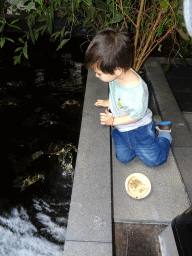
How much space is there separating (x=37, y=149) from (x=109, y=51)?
141cm

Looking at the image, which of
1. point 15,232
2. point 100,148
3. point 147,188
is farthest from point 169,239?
point 15,232

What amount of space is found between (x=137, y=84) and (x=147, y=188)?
0.84 metres

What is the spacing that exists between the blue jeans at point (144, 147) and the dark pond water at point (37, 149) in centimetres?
62

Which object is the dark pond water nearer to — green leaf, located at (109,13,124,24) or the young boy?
the young boy

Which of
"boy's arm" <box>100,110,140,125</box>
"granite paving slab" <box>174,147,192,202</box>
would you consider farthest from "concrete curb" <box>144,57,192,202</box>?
"boy's arm" <box>100,110,140,125</box>

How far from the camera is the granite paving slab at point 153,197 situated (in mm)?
1594

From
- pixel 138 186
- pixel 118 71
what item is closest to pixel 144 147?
pixel 138 186

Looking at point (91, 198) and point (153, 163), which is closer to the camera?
point (91, 198)

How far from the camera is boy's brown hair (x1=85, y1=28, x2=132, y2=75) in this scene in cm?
136

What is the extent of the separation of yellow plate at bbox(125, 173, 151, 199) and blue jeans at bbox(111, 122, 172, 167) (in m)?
0.22

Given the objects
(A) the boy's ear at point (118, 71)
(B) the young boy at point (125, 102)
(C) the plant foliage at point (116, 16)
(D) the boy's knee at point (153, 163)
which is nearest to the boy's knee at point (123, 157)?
(B) the young boy at point (125, 102)

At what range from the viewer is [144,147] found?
1876 mm

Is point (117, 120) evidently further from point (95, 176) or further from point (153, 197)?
point (153, 197)

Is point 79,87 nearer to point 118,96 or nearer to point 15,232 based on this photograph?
point 118,96
